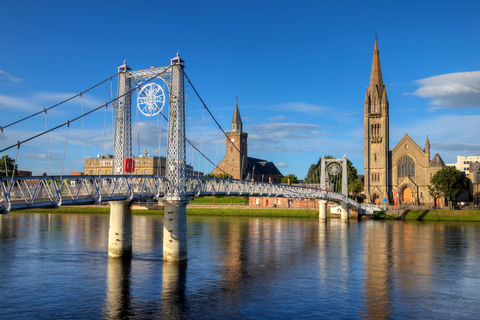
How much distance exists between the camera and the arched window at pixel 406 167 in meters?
103

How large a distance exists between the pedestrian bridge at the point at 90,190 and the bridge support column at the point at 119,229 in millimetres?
1785

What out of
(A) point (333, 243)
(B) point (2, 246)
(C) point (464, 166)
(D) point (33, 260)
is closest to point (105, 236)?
(B) point (2, 246)

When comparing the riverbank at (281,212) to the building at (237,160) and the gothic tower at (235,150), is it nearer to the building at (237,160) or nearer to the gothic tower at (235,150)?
the building at (237,160)

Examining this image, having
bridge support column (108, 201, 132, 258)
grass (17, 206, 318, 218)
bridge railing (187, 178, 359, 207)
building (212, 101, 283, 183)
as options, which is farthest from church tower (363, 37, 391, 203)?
bridge support column (108, 201, 132, 258)

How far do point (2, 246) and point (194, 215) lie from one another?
5548cm

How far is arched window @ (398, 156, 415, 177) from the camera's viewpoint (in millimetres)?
103206

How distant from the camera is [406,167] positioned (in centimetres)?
10381

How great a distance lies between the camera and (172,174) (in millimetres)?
34844

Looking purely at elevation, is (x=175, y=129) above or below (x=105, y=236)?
above

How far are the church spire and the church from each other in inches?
13.7

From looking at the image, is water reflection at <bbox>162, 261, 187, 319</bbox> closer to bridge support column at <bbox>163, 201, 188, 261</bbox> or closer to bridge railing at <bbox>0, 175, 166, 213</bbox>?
bridge support column at <bbox>163, 201, 188, 261</bbox>

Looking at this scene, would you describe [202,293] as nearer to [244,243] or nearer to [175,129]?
[175,129]

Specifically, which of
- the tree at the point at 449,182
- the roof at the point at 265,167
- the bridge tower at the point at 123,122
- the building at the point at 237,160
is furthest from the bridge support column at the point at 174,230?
the roof at the point at 265,167

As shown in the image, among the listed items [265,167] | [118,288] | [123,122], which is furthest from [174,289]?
[265,167]
